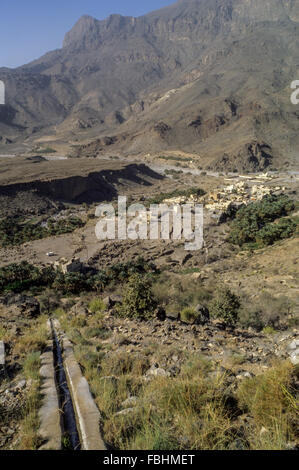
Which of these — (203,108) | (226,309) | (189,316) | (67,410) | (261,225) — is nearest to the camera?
(67,410)

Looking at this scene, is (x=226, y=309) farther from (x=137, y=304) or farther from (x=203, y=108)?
(x=203, y=108)

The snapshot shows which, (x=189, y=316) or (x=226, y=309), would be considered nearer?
(x=189, y=316)

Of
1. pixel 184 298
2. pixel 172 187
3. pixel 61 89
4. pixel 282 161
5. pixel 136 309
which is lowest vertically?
pixel 184 298

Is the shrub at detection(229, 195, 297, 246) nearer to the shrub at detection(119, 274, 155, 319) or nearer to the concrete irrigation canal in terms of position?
the shrub at detection(119, 274, 155, 319)

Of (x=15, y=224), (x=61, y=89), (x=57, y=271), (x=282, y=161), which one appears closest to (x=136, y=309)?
(x=57, y=271)

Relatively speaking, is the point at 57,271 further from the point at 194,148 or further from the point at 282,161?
the point at 194,148

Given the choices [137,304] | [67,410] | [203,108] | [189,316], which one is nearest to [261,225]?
[189,316]

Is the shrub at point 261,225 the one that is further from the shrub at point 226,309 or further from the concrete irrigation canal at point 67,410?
the concrete irrigation canal at point 67,410

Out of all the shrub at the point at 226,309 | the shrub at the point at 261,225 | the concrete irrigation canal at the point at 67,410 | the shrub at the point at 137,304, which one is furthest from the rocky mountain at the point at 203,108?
the concrete irrigation canal at the point at 67,410
